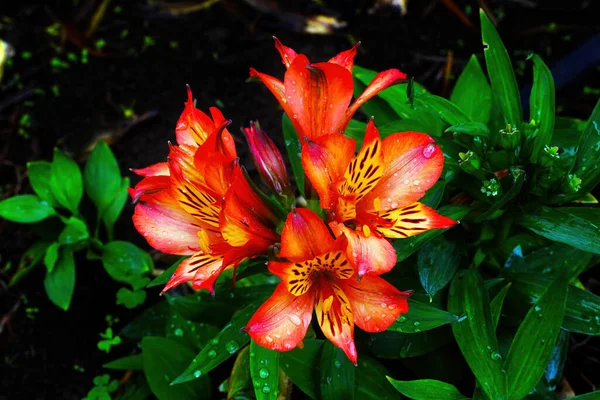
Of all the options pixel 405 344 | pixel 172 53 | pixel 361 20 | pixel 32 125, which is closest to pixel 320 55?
pixel 361 20

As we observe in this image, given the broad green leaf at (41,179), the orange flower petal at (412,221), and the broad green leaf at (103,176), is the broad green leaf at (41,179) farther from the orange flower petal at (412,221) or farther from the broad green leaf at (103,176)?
the orange flower petal at (412,221)

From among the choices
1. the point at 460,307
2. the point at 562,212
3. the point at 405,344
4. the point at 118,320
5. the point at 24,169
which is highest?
the point at 562,212

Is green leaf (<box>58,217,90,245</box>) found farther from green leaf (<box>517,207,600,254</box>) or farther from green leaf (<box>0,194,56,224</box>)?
green leaf (<box>517,207,600,254</box>)

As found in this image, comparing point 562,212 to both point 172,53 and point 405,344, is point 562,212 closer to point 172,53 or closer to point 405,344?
point 405,344

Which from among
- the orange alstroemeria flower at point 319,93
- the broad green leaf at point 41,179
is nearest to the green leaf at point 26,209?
the broad green leaf at point 41,179

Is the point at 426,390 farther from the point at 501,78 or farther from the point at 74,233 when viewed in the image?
the point at 74,233
